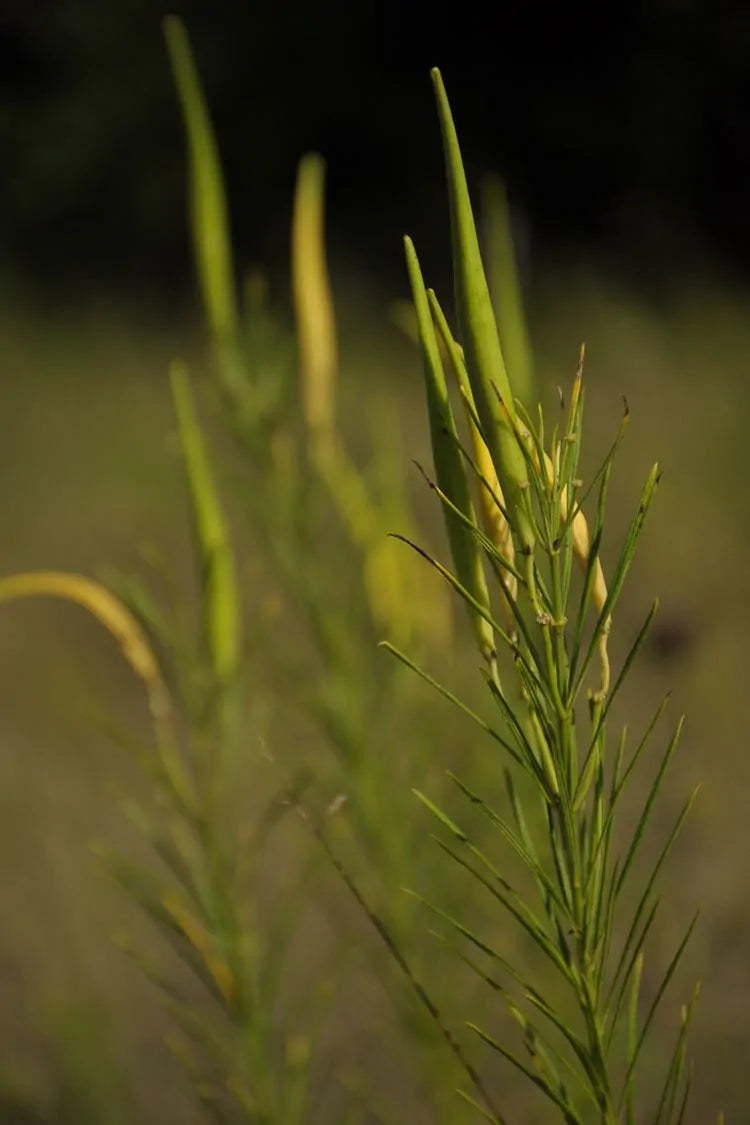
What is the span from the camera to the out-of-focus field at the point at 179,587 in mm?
1055

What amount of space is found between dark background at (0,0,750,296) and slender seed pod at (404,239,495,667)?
123 cm

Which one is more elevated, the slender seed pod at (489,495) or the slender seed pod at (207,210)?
the slender seed pod at (207,210)

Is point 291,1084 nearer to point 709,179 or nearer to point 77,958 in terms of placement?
point 77,958

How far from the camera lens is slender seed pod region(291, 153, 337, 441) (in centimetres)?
43

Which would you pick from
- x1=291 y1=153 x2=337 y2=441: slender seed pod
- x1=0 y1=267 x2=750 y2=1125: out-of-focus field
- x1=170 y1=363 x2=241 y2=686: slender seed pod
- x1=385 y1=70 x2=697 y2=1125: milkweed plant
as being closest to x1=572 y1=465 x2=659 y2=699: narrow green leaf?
x1=385 y1=70 x2=697 y2=1125: milkweed plant

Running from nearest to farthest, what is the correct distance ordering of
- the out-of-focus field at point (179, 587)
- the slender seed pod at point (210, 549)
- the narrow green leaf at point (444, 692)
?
the narrow green leaf at point (444, 692)
the slender seed pod at point (210, 549)
the out-of-focus field at point (179, 587)

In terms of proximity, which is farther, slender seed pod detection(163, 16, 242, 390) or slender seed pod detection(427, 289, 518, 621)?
Result: slender seed pod detection(163, 16, 242, 390)

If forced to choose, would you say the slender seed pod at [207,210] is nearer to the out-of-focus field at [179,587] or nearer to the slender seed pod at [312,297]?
the slender seed pod at [312,297]

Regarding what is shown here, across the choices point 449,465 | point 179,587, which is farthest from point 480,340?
point 179,587

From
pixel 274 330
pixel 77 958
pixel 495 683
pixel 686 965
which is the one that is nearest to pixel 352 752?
pixel 274 330

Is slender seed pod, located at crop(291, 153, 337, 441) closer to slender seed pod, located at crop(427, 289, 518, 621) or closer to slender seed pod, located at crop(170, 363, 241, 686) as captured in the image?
slender seed pod, located at crop(170, 363, 241, 686)

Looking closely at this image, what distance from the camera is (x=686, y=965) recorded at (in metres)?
1.03

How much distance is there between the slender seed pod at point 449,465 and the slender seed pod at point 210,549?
0.12m

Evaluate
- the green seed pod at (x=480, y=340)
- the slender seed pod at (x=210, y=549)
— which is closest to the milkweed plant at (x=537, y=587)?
the green seed pod at (x=480, y=340)
